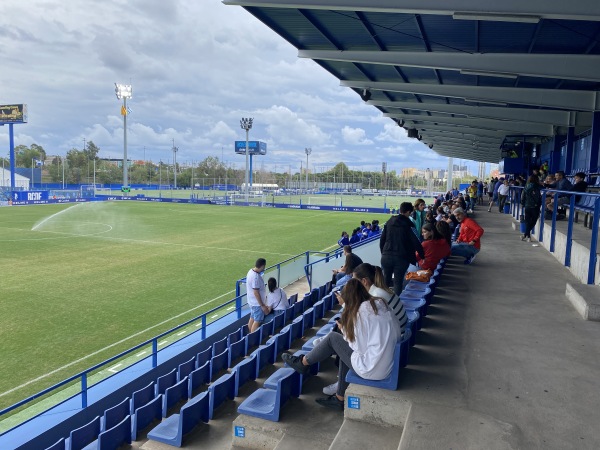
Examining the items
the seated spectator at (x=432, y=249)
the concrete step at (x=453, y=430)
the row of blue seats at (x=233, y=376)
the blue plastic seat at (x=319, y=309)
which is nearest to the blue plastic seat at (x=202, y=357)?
the row of blue seats at (x=233, y=376)

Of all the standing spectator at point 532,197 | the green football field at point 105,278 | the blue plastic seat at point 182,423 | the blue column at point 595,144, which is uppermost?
the blue column at point 595,144

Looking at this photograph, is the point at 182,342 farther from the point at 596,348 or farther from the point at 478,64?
the point at 478,64

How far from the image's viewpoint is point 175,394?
18.6 feet

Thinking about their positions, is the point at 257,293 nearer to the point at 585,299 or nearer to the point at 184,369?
the point at 184,369

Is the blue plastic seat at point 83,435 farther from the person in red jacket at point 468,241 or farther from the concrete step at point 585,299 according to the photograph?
the person in red jacket at point 468,241

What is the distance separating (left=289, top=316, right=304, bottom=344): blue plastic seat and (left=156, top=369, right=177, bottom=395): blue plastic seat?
→ 68.8 inches

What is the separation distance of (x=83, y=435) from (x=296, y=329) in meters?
3.12

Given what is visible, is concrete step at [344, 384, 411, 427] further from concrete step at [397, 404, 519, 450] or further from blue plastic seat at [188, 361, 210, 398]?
blue plastic seat at [188, 361, 210, 398]

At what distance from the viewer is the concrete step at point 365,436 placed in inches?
134

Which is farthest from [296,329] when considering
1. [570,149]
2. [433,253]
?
[570,149]

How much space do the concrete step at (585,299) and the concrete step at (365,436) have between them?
10.9 feet

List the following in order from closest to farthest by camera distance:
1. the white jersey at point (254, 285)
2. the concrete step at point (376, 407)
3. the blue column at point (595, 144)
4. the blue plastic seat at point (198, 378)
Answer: the concrete step at point (376, 407)
the blue plastic seat at point (198, 378)
the white jersey at point (254, 285)
the blue column at point (595, 144)

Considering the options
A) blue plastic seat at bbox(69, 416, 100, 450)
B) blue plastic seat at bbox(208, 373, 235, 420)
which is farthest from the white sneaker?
blue plastic seat at bbox(69, 416, 100, 450)

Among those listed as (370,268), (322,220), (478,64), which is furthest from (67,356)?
(322,220)
